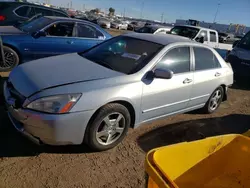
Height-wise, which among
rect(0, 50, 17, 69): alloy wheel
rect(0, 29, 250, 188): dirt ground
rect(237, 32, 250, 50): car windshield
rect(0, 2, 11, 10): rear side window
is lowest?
rect(0, 29, 250, 188): dirt ground

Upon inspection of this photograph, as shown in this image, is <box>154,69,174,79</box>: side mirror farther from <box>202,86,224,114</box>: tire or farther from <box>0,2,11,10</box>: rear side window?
<box>0,2,11,10</box>: rear side window

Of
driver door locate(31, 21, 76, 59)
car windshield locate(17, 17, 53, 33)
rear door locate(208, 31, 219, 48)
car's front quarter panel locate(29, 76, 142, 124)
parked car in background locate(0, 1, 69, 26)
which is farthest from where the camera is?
rear door locate(208, 31, 219, 48)

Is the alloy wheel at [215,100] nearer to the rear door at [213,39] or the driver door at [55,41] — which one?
the driver door at [55,41]

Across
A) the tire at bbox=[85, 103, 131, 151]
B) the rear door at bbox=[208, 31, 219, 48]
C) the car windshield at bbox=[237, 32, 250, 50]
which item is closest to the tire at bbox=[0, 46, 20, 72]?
the tire at bbox=[85, 103, 131, 151]

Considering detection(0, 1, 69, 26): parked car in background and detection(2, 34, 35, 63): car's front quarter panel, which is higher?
detection(0, 1, 69, 26): parked car in background

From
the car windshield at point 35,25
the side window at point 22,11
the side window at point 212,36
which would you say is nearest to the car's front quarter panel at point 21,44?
the car windshield at point 35,25

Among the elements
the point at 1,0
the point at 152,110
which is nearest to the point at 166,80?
the point at 152,110

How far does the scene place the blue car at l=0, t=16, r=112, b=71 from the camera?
19.3 feet

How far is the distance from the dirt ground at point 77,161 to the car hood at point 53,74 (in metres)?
0.78

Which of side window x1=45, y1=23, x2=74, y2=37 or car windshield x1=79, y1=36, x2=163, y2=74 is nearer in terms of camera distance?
car windshield x1=79, y1=36, x2=163, y2=74

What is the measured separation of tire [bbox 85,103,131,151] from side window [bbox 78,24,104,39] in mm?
4051

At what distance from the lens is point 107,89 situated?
10.00ft

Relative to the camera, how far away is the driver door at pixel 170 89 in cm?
354

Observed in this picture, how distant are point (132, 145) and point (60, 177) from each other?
122cm
